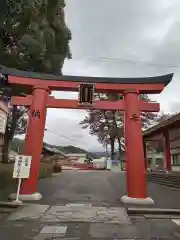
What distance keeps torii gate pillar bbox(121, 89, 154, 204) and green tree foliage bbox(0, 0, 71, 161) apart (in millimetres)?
Result: 6196

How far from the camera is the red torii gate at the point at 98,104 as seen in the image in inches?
422

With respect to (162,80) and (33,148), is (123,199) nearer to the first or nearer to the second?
(33,148)

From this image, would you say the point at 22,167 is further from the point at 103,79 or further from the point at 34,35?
the point at 34,35

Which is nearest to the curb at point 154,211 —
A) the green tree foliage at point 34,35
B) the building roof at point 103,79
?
the building roof at point 103,79

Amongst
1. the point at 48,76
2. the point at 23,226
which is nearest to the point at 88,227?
the point at 23,226

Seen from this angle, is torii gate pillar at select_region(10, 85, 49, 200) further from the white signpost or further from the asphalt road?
the asphalt road

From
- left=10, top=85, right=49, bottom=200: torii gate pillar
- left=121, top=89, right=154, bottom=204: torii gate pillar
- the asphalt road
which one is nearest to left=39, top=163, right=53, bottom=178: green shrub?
left=10, top=85, right=49, bottom=200: torii gate pillar

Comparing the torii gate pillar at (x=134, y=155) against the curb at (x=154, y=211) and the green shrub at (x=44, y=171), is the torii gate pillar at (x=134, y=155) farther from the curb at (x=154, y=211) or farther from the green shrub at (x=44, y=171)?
the green shrub at (x=44, y=171)

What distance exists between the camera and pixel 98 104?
37.9ft

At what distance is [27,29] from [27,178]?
8.12 m

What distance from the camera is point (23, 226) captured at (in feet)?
22.4

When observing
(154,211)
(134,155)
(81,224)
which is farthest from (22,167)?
(154,211)

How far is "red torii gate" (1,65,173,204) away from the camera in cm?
1071

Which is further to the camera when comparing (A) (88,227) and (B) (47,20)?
(B) (47,20)
